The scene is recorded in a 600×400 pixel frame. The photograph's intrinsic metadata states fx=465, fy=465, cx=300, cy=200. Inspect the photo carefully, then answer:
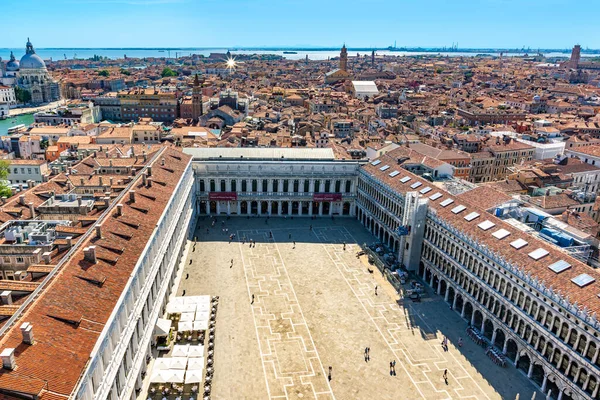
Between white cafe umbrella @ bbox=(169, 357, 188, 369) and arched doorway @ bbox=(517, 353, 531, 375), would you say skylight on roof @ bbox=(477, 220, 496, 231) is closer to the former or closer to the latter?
arched doorway @ bbox=(517, 353, 531, 375)

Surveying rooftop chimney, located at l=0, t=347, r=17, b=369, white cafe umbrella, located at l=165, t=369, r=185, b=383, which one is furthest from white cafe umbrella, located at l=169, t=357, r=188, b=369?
Result: rooftop chimney, located at l=0, t=347, r=17, b=369

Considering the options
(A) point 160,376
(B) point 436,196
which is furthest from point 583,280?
(A) point 160,376

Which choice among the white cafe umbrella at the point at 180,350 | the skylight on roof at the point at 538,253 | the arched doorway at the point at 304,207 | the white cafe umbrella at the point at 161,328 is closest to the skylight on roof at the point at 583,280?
the skylight on roof at the point at 538,253

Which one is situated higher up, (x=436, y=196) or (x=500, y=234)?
(x=436, y=196)

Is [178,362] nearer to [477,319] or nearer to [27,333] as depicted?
[27,333]

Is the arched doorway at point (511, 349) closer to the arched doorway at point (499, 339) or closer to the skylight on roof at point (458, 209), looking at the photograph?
the arched doorway at point (499, 339)

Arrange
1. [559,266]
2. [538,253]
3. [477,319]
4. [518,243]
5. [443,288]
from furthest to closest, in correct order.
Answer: [443,288], [477,319], [518,243], [538,253], [559,266]
